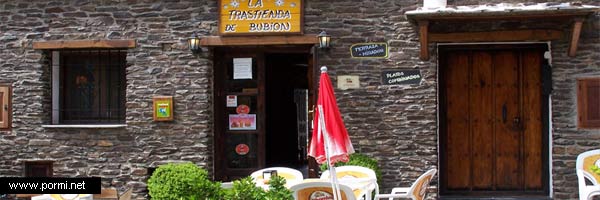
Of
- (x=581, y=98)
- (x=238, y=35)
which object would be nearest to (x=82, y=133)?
(x=238, y=35)

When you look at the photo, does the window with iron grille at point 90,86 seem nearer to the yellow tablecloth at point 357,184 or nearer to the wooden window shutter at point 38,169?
the wooden window shutter at point 38,169

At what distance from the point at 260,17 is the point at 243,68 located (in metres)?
0.89

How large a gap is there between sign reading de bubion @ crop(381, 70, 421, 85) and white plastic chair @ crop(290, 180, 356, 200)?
3.34 meters

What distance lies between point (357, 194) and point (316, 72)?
101 inches

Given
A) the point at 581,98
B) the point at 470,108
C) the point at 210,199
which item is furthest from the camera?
the point at 470,108

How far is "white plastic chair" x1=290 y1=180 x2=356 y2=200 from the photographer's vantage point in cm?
666

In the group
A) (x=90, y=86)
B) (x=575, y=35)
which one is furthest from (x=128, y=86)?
(x=575, y=35)

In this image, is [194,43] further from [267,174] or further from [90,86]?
[267,174]

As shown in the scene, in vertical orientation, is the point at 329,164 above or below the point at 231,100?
below

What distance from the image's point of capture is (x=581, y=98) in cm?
935

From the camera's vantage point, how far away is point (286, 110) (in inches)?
496

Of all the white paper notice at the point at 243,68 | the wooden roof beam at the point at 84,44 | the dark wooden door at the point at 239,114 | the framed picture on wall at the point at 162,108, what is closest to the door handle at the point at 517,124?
→ the dark wooden door at the point at 239,114

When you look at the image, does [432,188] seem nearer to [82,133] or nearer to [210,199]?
[210,199]

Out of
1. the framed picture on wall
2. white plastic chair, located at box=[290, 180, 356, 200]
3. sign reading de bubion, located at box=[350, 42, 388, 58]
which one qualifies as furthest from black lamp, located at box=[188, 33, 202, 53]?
white plastic chair, located at box=[290, 180, 356, 200]
